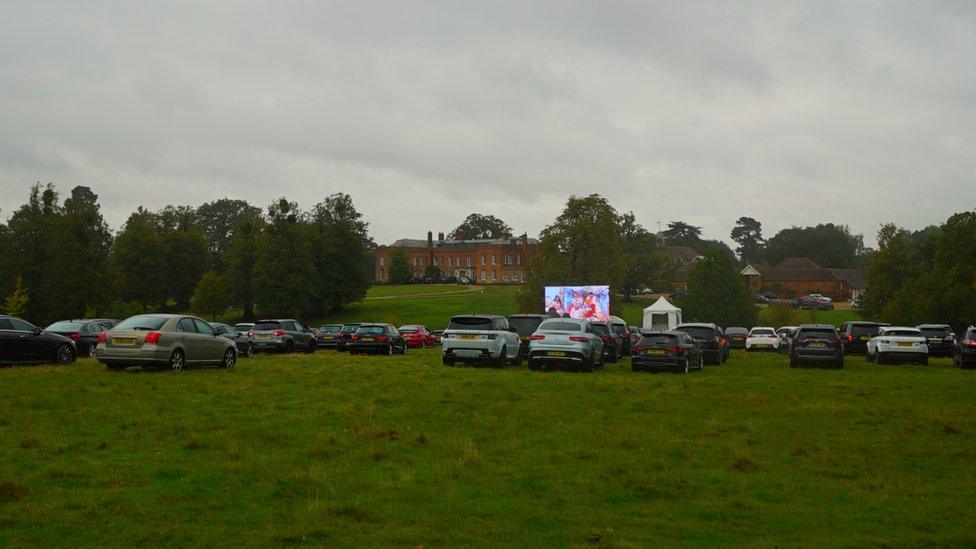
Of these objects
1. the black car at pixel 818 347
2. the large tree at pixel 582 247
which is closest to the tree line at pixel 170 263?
the large tree at pixel 582 247

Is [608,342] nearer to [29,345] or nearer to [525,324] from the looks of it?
[525,324]

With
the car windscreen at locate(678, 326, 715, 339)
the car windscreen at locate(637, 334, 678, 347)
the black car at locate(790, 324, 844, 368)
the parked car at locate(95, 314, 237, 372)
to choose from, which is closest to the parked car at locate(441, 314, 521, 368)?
the car windscreen at locate(637, 334, 678, 347)

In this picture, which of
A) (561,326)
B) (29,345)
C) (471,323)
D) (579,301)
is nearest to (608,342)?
(561,326)

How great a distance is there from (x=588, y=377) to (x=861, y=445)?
1080 cm

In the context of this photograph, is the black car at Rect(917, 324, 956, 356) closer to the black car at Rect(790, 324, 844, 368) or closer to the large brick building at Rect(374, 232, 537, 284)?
the black car at Rect(790, 324, 844, 368)

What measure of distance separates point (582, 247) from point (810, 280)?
272 ft

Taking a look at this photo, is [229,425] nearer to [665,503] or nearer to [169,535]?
[169,535]

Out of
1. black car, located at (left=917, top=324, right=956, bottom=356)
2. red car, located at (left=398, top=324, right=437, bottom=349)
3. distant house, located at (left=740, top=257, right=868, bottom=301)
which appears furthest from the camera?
distant house, located at (left=740, top=257, right=868, bottom=301)

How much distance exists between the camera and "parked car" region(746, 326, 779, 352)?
50375 millimetres

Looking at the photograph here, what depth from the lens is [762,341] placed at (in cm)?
5066

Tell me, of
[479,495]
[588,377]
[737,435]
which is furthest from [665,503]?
[588,377]

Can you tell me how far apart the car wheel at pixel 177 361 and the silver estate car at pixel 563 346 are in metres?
9.77

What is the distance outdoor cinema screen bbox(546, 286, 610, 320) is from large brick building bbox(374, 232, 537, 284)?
93536 mm

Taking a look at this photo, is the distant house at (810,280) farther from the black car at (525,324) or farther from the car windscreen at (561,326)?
the car windscreen at (561,326)
